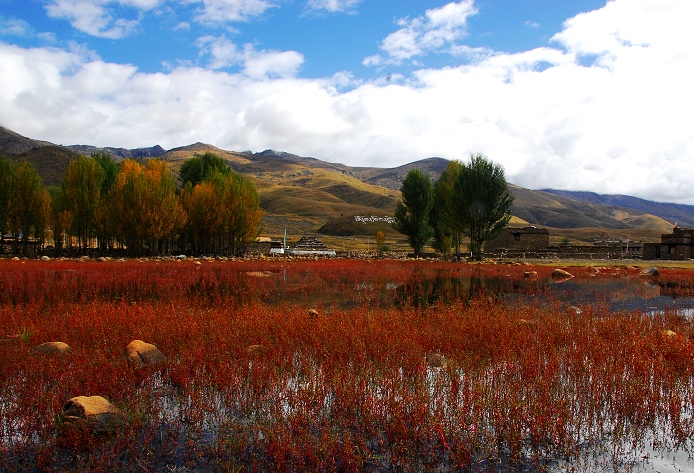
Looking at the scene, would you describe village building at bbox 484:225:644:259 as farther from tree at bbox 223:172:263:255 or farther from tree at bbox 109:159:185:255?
tree at bbox 109:159:185:255

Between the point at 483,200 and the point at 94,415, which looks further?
the point at 483,200

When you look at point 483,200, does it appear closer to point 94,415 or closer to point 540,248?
point 540,248

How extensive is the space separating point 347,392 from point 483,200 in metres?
45.6

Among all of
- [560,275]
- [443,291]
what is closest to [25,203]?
[443,291]

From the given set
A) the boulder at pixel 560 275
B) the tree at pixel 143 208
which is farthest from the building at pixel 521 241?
the tree at pixel 143 208

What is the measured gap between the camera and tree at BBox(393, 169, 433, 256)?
5731 centimetres

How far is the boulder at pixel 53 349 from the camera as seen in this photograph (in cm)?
789

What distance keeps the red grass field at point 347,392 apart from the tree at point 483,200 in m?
37.9

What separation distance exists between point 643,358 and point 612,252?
5565 centimetres

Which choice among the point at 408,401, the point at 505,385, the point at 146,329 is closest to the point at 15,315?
the point at 146,329

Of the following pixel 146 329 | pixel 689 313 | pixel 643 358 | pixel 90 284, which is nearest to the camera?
pixel 643 358

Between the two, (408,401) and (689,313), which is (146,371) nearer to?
(408,401)

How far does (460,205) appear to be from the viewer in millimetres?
49625

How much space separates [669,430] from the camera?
5.56 m
